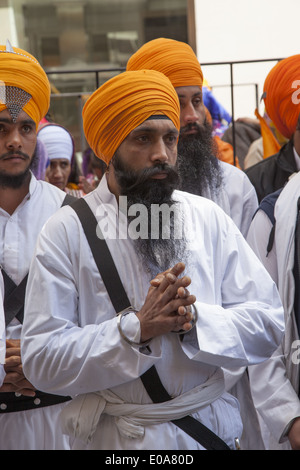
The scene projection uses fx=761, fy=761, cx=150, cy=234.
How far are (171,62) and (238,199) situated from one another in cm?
91

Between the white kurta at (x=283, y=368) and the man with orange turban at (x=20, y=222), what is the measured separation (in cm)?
94

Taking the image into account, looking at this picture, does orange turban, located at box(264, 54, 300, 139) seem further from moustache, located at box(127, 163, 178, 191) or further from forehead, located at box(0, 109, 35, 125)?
moustache, located at box(127, 163, 178, 191)

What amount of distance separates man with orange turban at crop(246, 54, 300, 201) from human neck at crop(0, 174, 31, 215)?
150 centimetres

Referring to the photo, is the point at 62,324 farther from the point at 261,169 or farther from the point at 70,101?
the point at 70,101

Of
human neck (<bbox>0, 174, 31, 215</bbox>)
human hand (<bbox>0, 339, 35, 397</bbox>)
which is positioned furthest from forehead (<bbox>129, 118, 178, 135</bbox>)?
human hand (<bbox>0, 339, 35, 397</bbox>)

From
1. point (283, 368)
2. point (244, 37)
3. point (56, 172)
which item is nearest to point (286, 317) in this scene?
point (283, 368)

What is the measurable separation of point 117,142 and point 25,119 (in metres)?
0.85

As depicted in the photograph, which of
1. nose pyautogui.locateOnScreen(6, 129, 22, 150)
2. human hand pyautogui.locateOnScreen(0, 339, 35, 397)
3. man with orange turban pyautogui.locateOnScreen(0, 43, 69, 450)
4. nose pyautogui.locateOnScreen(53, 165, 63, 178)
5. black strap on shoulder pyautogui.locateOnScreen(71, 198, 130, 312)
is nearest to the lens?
black strap on shoulder pyautogui.locateOnScreen(71, 198, 130, 312)

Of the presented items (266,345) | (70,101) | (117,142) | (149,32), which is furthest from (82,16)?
(266,345)

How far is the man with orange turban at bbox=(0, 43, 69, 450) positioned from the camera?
339 centimetres

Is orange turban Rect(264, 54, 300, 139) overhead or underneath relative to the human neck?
overhead

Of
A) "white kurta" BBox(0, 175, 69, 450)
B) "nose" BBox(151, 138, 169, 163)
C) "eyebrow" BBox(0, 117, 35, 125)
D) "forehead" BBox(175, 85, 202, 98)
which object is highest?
"forehead" BBox(175, 85, 202, 98)

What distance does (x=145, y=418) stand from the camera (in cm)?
260

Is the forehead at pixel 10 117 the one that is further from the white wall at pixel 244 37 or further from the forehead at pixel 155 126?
the white wall at pixel 244 37
